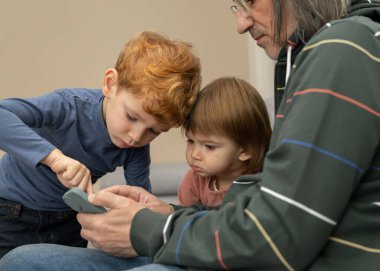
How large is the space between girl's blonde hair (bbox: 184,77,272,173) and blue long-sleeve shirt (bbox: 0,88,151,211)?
264 mm

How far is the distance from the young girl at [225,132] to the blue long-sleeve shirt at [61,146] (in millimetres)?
256

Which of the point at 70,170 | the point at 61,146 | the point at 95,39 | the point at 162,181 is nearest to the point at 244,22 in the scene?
the point at 70,170

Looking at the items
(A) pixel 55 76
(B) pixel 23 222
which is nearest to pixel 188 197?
(B) pixel 23 222

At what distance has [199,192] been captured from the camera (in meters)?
1.70

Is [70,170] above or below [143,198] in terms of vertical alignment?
above

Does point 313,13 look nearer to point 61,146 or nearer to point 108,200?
point 108,200

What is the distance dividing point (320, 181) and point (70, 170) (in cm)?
66

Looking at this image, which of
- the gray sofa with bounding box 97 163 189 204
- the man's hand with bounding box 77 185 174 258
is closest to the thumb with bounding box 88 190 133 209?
the man's hand with bounding box 77 185 174 258

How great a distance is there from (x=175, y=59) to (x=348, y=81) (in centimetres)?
72

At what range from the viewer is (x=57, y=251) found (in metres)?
1.25

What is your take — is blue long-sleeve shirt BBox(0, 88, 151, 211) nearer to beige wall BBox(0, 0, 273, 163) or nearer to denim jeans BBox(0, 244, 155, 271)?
denim jeans BBox(0, 244, 155, 271)

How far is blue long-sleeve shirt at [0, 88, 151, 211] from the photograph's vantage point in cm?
157

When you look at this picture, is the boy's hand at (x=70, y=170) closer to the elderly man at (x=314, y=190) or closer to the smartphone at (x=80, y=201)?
the smartphone at (x=80, y=201)

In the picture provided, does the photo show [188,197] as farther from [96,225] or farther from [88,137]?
[96,225]
